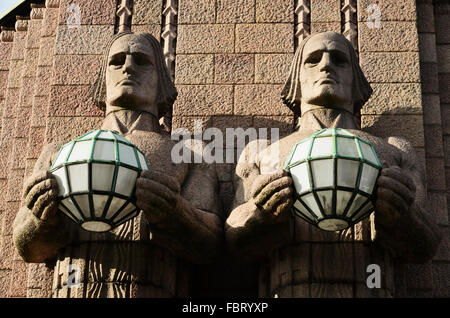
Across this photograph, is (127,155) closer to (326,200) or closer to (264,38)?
(326,200)

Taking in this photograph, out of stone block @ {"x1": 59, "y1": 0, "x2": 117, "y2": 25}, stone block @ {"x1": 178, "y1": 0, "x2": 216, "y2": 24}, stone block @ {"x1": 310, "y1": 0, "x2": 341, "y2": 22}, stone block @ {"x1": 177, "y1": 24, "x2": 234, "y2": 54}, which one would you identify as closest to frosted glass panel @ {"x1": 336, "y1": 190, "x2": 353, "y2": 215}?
stone block @ {"x1": 177, "y1": 24, "x2": 234, "y2": 54}

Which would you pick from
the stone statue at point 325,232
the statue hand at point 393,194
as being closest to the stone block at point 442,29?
the stone statue at point 325,232

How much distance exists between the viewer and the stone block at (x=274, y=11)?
1130 centimetres

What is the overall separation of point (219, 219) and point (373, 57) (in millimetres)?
2443

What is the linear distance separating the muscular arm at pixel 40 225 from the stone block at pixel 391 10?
3.30m

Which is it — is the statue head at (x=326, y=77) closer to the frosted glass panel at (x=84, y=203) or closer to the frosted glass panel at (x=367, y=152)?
the frosted glass panel at (x=367, y=152)

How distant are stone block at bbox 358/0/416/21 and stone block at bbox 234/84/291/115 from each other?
3.77ft

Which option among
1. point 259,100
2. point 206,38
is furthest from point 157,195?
point 206,38

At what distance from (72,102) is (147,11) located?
120 cm

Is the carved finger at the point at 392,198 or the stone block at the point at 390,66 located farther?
the stone block at the point at 390,66

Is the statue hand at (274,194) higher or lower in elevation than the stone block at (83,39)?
lower

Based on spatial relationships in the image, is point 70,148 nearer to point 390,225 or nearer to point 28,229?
point 28,229

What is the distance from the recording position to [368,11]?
37.1ft

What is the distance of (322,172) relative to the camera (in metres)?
8.20
